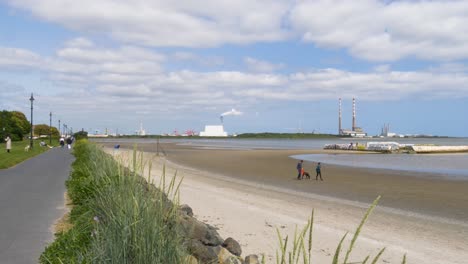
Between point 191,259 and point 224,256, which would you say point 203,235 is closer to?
point 224,256

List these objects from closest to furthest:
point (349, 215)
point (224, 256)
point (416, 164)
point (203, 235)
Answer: point (224, 256) → point (203, 235) → point (349, 215) → point (416, 164)

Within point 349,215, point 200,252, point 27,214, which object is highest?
point 200,252

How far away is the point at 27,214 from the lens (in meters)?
10.8

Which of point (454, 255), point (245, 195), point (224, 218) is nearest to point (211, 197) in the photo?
point (245, 195)

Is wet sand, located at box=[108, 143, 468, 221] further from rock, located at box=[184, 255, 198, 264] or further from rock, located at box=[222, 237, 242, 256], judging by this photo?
rock, located at box=[184, 255, 198, 264]

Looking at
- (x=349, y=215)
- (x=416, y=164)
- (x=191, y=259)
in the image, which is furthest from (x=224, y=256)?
(x=416, y=164)

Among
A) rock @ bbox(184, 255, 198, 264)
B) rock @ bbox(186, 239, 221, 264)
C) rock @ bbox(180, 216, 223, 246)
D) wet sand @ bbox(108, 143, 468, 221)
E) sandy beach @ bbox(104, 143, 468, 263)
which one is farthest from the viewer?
wet sand @ bbox(108, 143, 468, 221)

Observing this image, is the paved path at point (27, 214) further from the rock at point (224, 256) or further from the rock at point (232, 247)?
the rock at point (232, 247)

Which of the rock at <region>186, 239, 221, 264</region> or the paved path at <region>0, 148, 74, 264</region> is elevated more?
the rock at <region>186, 239, 221, 264</region>

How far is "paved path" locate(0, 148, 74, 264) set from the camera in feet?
24.5

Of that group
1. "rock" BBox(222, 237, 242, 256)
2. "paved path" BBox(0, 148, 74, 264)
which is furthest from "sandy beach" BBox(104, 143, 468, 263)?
"paved path" BBox(0, 148, 74, 264)

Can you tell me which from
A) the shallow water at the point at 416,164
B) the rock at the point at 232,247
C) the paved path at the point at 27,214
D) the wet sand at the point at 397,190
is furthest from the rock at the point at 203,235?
the shallow water at the point at 416,164

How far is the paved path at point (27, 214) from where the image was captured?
748 centimetres

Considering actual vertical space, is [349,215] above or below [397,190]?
above
